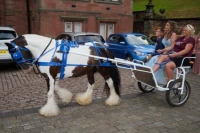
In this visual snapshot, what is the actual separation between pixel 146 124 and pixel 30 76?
5644 mm

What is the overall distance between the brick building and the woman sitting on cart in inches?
453

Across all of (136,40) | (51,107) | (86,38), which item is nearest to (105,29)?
(136,40)

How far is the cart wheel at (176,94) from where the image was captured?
5.17 metres

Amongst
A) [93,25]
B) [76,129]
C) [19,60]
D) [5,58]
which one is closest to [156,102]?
[76,129]

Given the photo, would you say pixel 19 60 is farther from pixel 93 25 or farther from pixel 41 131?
pixel 93 25

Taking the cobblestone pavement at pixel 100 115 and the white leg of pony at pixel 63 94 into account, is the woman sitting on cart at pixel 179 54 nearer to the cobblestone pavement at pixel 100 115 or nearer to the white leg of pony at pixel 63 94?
the cobblestone pavement at pixel 100 115

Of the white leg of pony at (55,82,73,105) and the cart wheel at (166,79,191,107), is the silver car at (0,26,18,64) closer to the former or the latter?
the white leg of pony at (55,82,73,105)

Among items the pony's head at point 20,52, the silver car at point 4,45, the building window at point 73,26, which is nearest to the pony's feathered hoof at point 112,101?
the pony's head at point 20,52

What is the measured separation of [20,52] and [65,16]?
1171cm

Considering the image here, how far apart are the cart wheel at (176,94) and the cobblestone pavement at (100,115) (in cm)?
15

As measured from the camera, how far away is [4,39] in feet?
30.3

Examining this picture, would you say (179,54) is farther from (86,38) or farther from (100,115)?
(86,38)

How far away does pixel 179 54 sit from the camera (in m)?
5.11

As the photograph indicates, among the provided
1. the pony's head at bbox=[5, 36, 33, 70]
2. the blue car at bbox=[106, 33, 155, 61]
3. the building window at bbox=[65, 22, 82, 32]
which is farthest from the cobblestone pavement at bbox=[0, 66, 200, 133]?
the building window at bbox=[65, 22, 82, 32]
